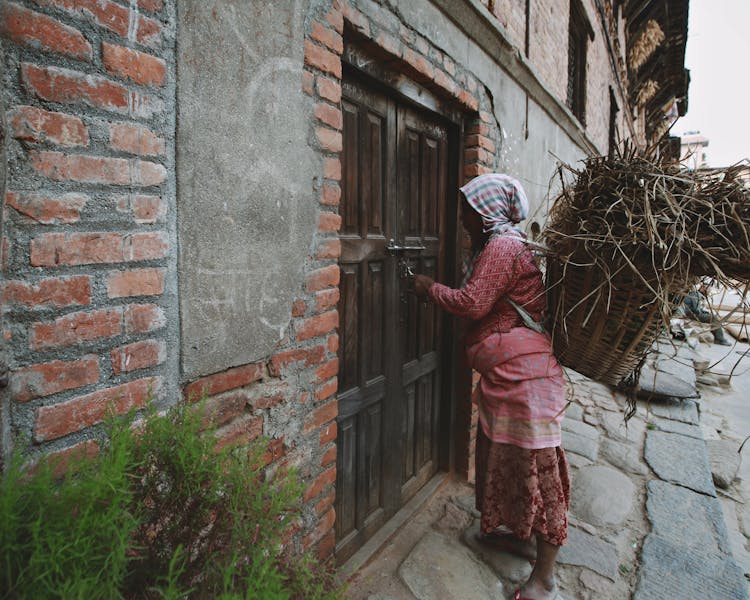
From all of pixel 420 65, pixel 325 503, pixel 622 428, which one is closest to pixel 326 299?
pixel 325 503

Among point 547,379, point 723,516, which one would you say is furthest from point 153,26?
point 723,516

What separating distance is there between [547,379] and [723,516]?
2.06m

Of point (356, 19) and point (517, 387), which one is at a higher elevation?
point (356, 19)

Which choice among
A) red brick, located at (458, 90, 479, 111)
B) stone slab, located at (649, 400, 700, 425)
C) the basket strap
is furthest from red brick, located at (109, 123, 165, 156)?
stone slab, located at (649, 400, 700, 425)

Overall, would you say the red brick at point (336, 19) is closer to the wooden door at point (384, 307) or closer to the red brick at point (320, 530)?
the wooden door at point (384, 307)

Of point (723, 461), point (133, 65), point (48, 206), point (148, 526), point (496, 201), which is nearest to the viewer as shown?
point (148, 526)

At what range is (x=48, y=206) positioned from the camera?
991mm

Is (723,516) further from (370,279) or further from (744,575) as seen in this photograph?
(370,279)

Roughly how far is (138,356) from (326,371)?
0.83 meters

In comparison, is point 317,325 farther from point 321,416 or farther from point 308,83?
point 308,83

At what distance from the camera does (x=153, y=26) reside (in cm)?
115

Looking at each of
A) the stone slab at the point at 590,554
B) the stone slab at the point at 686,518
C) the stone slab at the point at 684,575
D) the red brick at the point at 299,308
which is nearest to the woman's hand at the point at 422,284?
the red brick at the point at 299,308

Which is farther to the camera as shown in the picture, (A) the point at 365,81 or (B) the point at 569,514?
(B) the point at 569,514

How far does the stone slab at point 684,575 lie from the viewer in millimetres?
2277
